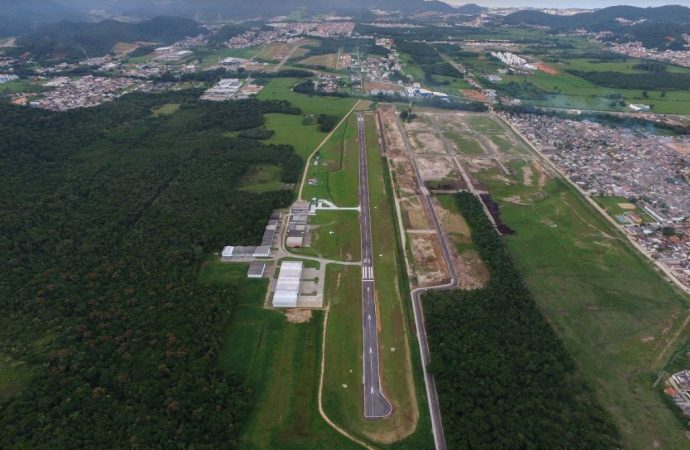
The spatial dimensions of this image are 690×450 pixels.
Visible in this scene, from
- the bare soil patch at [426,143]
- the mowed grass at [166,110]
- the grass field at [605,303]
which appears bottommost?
the grass field at [605,303]

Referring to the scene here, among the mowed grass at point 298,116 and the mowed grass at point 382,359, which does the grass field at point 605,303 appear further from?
the mowed grass at point 298,116

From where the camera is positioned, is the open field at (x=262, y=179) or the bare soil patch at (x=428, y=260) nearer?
the bare soil patch at (x=428, y=260)

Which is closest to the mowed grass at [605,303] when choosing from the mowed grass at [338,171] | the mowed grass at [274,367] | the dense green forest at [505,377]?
the dense green forest at [505,377]

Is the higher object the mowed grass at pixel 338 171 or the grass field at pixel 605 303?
the mowed grass at pixel 338 171

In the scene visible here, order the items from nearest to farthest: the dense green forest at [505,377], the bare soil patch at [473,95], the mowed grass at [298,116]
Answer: the dense green forest at [505,377], the mowed grass at [298,116], the bare soil patch at [473,95]

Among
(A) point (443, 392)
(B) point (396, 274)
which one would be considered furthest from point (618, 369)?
(B) point (396, 274)

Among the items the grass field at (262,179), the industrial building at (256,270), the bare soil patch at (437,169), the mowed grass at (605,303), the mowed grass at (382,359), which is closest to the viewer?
the mowed grass at (382,359)

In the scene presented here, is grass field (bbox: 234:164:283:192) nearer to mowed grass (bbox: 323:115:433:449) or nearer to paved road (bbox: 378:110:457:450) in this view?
mowed grass (bbox: 323:115:433:449)

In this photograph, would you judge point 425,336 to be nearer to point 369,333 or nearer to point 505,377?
point 369,333
